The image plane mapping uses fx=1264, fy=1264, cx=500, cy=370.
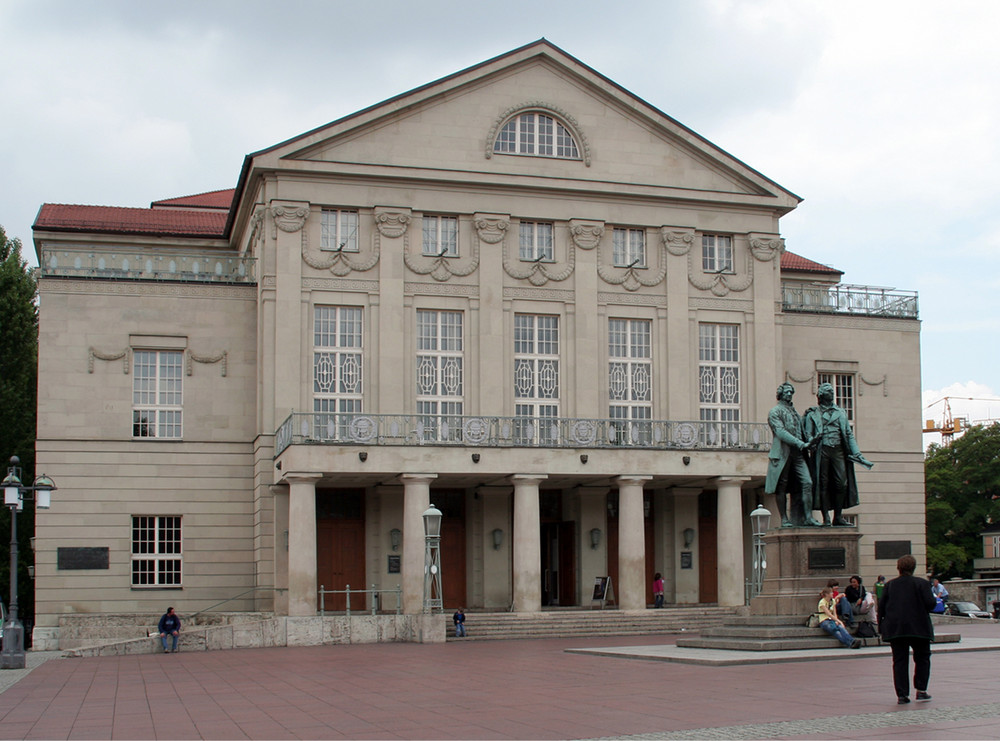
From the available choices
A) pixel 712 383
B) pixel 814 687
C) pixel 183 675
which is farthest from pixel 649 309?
pixel 814 687

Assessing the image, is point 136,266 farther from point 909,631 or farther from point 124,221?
point 909,631

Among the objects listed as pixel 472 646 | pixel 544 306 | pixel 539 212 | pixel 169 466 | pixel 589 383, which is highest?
pixel 539 212

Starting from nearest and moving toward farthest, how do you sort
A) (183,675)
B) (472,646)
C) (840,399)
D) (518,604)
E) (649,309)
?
(183,675) < (472,646) < (518,604) < (649,309) < (840,399)

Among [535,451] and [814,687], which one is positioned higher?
[535,451]

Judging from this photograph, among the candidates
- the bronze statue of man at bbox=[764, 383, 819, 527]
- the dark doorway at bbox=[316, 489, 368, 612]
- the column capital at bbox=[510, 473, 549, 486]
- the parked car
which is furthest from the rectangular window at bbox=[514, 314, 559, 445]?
the parked car

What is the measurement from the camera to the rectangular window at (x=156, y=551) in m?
38.8

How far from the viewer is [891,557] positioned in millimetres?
44344

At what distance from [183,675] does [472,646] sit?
855cm

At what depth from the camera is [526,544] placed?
36125 mm

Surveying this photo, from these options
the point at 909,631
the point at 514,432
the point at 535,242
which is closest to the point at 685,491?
the point at 514,432

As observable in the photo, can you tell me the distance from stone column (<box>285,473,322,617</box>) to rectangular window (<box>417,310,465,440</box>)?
5.51 metres

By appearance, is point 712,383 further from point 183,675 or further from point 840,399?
point 183,675

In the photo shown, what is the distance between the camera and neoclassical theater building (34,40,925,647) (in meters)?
38.0

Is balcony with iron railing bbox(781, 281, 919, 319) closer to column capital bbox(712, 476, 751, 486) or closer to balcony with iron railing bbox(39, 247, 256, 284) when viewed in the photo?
column capital bbox(712, 476, 751, 486)
